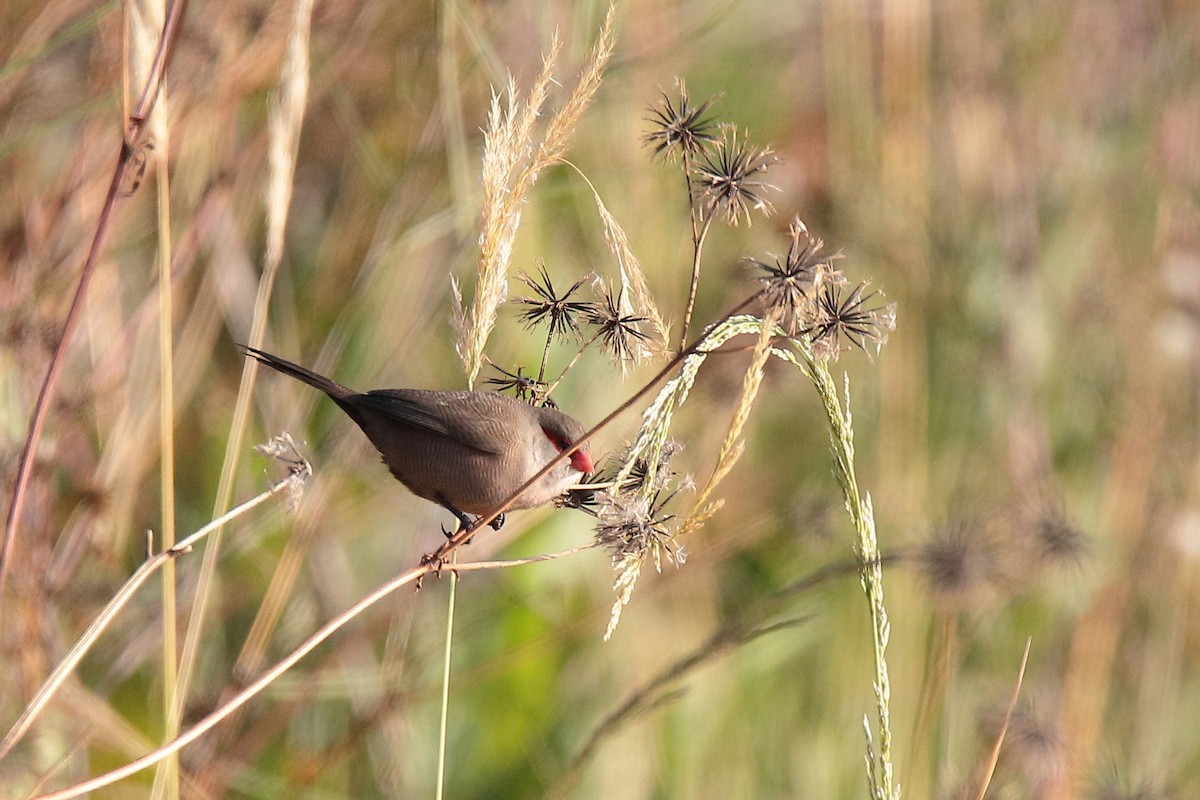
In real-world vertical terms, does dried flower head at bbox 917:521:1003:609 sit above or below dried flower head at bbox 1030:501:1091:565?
below

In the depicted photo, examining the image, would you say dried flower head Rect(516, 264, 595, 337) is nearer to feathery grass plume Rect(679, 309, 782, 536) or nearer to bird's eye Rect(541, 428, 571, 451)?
feathery grass plume Rect(679, 309, 782, 536)

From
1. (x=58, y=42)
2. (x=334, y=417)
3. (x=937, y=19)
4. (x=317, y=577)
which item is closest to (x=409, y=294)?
(x=334, y=417)

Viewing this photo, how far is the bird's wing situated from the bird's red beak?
14cm

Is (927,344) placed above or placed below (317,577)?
above

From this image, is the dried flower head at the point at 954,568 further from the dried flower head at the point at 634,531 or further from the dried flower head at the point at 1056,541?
the dried flower head at the point at 634,531

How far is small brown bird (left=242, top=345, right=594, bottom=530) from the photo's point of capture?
222 cm

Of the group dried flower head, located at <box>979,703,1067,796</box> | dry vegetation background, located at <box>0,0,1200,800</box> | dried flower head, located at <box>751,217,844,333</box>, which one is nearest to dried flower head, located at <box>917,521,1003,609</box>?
dry vegetation background, located at <box>0,0,1200,800</box>

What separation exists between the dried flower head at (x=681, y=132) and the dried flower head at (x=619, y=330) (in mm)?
233

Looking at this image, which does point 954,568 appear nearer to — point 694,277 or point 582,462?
point 582,462

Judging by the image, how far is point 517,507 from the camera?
→ 195cm

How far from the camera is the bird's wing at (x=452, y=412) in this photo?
7.28ft

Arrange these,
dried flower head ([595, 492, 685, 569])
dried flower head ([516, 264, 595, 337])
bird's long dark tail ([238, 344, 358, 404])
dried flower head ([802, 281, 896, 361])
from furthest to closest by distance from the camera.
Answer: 1. bird's long dark tail ([238, 344, 358, 404])
2. dried flower head ([516, 264, 595, 337])
3. dried flower head ([595, 492, 685, 569])
4. dried flower head ([802, 281, 896, 361])

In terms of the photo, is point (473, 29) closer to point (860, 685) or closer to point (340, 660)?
point (340, 660)

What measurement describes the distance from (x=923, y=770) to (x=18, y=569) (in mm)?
2153
